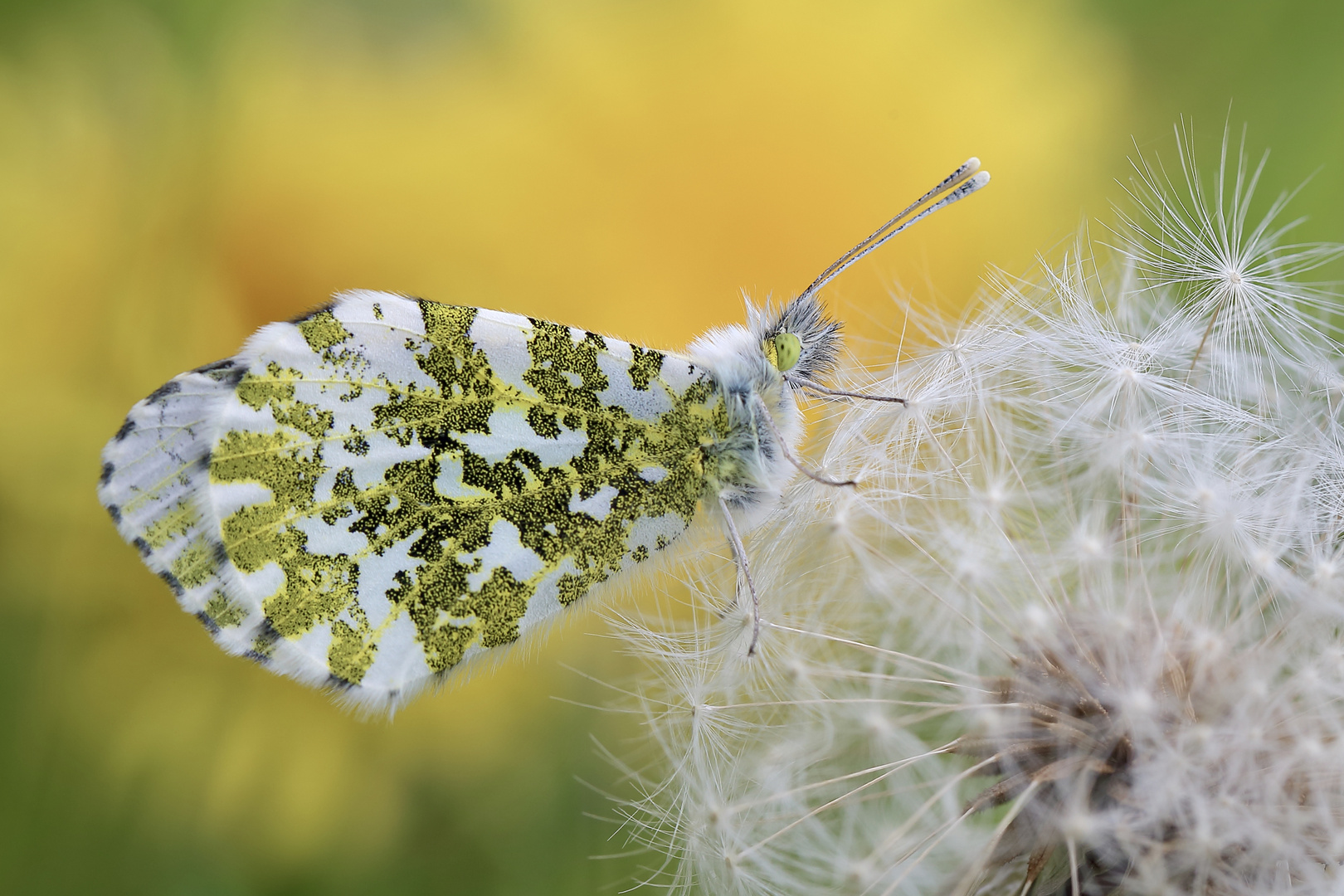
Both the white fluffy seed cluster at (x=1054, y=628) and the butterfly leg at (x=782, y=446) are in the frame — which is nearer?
the white fluffy seed cluster at (x=1054, y=628)

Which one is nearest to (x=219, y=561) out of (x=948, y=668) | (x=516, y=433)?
(x=516, y=433)

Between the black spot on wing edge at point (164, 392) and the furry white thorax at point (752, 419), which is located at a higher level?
the black spot on wing edge at point (164, 392)

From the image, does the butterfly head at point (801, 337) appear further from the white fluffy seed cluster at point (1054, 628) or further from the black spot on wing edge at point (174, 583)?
the black spot on wing edge at point (174, 583)

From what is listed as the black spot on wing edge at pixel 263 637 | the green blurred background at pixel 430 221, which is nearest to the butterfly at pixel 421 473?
the black spot on wing edge at pixel 263 637

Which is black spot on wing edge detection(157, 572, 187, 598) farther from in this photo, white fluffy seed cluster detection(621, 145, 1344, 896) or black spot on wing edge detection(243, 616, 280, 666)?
white fluffy seed cluster detection(621, 145, 1344, 896)

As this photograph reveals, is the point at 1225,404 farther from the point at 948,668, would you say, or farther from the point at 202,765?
the point at 202,765

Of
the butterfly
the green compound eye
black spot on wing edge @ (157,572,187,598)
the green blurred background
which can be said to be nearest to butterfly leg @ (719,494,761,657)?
the butterfly

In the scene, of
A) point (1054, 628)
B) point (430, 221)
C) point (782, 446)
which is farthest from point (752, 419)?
point (430, 221)
